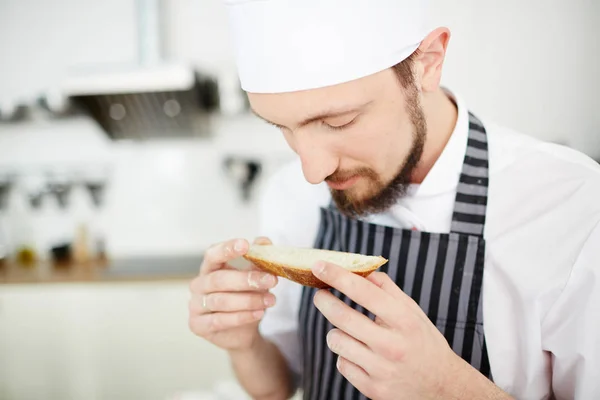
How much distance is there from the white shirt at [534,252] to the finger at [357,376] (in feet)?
1.25

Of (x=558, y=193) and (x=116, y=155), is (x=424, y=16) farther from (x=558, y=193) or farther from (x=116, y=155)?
(x=116, y=155)

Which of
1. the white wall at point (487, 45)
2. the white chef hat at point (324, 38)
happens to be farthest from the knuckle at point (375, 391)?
the white wall at point (487, 45)

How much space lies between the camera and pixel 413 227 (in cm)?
119

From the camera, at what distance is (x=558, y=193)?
1.04 m

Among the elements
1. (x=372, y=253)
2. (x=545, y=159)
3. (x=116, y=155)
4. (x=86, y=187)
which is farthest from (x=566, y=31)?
(x=86, y=187)

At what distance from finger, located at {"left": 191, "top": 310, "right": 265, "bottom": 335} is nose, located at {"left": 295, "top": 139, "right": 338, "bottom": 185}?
0.36m

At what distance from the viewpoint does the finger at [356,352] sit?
0.81 metres

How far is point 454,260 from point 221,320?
1.87ft

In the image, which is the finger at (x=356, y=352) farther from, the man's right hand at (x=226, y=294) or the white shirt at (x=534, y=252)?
the white shirt at (x=534, y=252)

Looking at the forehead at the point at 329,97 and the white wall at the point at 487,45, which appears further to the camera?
the white wall at the point at 487,45

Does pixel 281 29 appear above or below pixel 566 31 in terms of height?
below

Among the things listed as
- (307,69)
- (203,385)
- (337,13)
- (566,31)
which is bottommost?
(203,385)

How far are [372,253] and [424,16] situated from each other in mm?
579

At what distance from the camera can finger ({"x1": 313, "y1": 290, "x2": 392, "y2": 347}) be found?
31.3 inches
